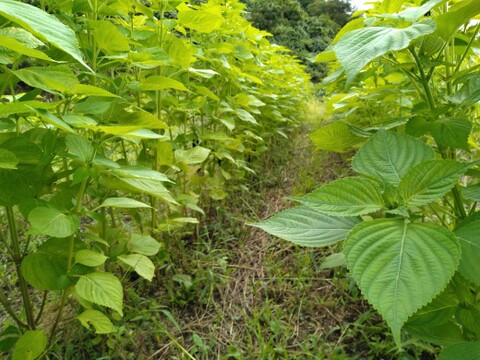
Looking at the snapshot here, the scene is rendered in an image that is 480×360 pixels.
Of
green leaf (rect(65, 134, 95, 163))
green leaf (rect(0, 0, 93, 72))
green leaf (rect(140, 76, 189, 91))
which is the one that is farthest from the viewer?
green leaf (rect(140, 76, 189, 91))

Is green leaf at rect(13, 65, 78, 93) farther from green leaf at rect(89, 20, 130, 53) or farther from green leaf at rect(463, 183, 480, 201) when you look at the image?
green leaf at rect(463, 183, 480, 201)

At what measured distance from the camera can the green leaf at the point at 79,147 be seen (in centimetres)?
90

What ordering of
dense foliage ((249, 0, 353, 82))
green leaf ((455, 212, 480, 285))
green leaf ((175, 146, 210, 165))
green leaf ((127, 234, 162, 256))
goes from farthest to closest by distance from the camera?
dense foliage ((249, 0, 353, 82)) < green leaf ((175, 146, 210, 165)) < green leaf ((127, 234, 162, 256)) < green leaf ((455, 212, 480, 285))

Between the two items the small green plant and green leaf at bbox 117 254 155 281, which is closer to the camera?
→ the small green plant

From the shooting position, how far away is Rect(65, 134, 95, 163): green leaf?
903mm

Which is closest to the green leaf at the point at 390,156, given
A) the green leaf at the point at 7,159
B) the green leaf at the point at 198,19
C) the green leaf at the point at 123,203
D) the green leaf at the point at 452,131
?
the green leaf at the point at 452,131

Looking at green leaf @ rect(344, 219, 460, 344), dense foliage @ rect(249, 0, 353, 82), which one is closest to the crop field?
green leaf @ rect(344, 219, 460, 344)

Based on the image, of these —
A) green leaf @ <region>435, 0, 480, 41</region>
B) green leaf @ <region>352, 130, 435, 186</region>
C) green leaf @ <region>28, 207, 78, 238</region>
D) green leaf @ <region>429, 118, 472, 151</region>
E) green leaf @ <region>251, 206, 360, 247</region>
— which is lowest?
green leaf @ <region>28, 207, 78, 238</region>

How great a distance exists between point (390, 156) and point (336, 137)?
287mm

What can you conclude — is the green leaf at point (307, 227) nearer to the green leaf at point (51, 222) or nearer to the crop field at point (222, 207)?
the crop field at point (222, 207)

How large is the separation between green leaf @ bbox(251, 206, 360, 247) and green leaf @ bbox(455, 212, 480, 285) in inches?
8.0

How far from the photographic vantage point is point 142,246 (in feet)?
4.50

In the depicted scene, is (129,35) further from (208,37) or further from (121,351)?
(121,351)

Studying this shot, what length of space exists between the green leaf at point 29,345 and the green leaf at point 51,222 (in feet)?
0.99
